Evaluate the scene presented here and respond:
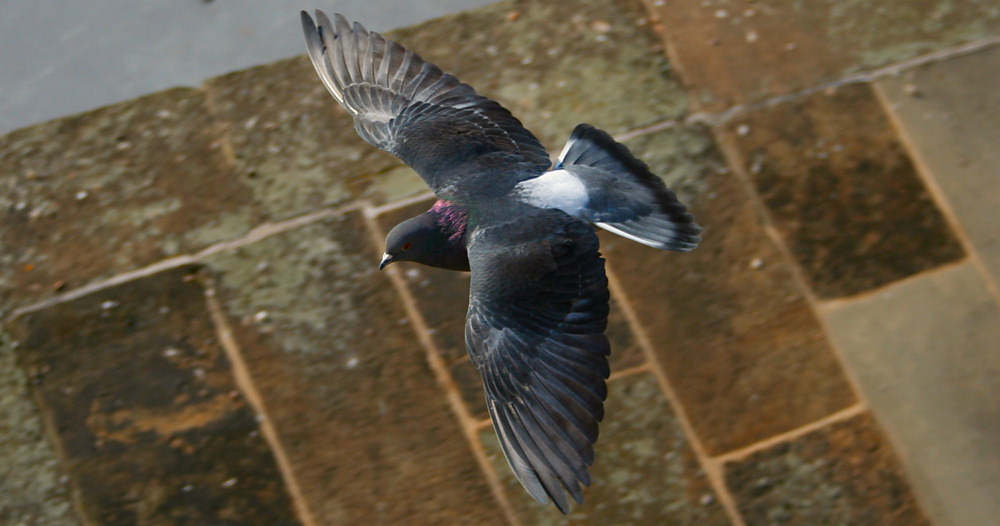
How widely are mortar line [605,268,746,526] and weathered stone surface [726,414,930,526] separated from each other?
3 centimetres

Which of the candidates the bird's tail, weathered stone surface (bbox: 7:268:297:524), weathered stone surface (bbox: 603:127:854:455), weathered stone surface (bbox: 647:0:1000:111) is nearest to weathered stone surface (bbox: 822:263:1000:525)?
weathered stone surface (bbox: 603:127:854:455)

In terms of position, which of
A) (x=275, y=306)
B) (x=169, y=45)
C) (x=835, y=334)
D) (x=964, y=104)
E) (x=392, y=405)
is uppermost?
(x=169, y=45)

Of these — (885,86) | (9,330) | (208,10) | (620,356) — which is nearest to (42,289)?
(9,330)

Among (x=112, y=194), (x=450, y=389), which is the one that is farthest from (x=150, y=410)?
(x=450, y=389)

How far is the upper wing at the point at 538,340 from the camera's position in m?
2.43

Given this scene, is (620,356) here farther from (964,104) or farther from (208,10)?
(208,10)

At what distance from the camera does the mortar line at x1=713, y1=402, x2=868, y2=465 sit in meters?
3.48

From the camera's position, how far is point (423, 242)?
263 cm

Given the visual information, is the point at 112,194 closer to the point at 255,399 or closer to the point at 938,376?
the point at 255,399

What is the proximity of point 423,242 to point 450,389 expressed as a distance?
108 centimetres

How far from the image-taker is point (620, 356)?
360 cm

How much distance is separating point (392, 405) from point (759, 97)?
191 centimetres

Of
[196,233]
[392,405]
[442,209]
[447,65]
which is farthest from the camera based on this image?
[447,65]

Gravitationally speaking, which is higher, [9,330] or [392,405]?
[9,330]
